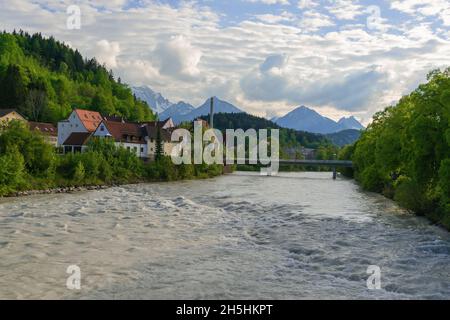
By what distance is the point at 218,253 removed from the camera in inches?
773

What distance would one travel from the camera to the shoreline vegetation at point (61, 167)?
45.6m

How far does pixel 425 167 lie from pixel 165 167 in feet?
155

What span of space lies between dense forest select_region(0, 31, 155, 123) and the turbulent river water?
244 feet

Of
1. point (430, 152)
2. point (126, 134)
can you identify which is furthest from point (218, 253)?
point (126, 134)

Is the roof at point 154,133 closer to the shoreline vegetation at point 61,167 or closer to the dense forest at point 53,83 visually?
the shoreline vegetation at point 61,167

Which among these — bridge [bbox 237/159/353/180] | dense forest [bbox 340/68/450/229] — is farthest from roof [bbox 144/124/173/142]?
dense forest [bbox 340/68/450/229]

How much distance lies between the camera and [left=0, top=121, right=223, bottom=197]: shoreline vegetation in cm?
4556

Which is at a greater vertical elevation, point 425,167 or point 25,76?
point 25,76

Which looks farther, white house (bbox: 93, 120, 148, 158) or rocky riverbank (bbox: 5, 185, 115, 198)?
white house (bbox: 93, 120, 148, 158)

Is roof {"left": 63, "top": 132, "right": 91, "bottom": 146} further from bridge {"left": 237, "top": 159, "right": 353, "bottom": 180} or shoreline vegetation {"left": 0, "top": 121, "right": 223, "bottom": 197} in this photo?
bridge {"left": 237, "top": 159, "right": 353, "bottom": 180}
